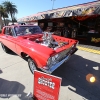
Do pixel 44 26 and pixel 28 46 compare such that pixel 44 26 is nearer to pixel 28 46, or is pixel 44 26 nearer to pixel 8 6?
pixel 28 46

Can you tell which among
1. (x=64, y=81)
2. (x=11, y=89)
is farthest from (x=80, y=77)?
(x=11, y=89)

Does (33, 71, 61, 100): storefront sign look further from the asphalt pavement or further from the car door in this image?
the car door

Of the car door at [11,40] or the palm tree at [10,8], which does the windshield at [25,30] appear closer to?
Result: the car door at [11,40]

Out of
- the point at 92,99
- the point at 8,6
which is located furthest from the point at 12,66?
the point at 8,6

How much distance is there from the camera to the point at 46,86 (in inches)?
75.6

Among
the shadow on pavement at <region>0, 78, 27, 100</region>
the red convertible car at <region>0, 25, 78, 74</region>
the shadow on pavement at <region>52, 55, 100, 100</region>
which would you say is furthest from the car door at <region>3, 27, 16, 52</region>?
the shadow on pavement at <region>52, 55, 100, 100</region>

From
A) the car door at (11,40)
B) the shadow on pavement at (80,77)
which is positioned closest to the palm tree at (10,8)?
the car door at (11,40)

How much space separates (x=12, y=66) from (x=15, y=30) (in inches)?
61.2

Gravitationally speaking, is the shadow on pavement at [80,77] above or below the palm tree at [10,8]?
below

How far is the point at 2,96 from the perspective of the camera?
2.46 meters

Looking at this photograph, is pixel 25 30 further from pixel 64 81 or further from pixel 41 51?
pixel 64 81

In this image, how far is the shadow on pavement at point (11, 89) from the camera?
248cm

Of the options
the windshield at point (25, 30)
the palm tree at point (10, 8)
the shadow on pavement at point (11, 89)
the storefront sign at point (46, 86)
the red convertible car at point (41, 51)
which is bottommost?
the shadow on pavement at point (11, 89)

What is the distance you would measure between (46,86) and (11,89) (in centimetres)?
135
